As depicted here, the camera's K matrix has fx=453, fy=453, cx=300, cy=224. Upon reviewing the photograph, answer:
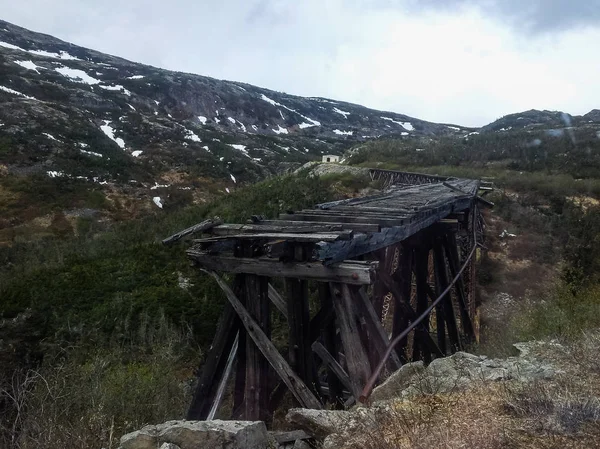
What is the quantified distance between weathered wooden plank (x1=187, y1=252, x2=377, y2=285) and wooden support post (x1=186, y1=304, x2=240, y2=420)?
47 centimetres

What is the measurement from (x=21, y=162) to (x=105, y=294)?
24857 millimetres

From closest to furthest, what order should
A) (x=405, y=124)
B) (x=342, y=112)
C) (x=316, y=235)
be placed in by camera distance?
(x=316, y=235)
(x=405, y=124)
(x=342, y=112)

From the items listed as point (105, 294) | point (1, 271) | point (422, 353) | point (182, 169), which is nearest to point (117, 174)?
point (182, 169)

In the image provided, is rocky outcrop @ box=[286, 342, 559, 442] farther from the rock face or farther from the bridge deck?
the bridge deck

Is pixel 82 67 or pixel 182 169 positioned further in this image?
pixel 82 67

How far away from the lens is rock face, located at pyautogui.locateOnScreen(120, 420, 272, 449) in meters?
2.73

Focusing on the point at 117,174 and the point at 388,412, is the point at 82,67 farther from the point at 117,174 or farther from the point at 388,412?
the point at 388,412

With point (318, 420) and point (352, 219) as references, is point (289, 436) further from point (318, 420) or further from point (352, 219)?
point (352, 219)

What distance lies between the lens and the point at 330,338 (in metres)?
5.45

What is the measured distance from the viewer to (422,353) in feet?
23.4

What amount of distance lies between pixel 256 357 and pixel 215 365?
1.37 feet

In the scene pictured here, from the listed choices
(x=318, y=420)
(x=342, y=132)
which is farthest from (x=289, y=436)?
(x=342, y=132)

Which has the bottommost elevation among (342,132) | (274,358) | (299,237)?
(274,358)

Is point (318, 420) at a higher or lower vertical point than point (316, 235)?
lower
